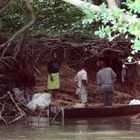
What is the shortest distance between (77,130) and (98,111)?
2.44m

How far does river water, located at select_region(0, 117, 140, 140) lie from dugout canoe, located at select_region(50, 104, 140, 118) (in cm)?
17

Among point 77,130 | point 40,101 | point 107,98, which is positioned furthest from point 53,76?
point 77,130

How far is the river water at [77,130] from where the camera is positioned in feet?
41.3

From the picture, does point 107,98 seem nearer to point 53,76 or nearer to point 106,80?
point 106,80

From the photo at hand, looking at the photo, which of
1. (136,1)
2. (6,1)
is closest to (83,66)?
(6,1)

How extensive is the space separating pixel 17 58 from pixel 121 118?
154 inches

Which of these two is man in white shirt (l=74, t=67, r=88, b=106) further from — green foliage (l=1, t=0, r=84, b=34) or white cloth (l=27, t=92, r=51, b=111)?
green foliage (l=1, t=0, r=84, b=34)

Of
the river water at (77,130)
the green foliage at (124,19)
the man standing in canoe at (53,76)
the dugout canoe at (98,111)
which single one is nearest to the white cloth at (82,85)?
the man standing in canoe at (53,76)

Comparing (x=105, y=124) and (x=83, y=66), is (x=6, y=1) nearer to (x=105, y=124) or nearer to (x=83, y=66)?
(x=105, y=124)

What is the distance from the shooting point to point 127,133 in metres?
13.1

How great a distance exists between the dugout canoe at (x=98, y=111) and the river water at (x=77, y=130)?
0.17 metres

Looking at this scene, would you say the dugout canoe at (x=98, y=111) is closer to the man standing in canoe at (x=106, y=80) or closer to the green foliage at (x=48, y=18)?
the man standing in canoe at (x=106, y=80)

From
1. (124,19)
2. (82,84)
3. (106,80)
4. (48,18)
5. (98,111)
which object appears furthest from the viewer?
(48,18)

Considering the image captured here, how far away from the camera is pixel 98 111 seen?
52.8ft
